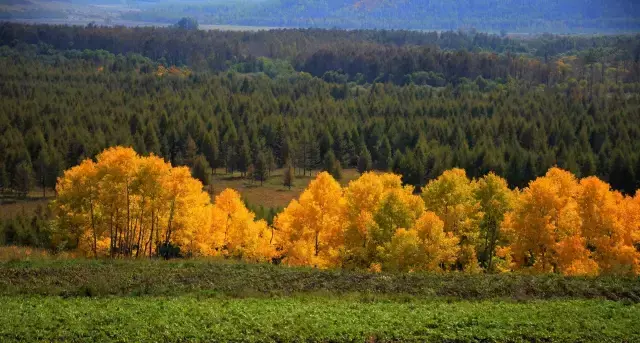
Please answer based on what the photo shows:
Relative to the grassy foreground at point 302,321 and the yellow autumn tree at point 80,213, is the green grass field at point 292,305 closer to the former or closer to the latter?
the grassy foreground at point 302,321

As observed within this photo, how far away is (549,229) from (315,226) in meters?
18.9

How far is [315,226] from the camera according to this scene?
52.9m

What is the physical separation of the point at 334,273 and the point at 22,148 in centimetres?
8387

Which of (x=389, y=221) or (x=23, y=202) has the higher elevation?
(x=389, y=221)

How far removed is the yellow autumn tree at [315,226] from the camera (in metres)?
50.5

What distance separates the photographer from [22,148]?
102 metres

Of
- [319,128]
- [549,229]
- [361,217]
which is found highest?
[549,229]

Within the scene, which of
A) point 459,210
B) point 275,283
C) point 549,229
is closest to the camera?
point 275,283

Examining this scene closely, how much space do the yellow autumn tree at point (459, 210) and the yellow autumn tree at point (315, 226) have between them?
308 inches

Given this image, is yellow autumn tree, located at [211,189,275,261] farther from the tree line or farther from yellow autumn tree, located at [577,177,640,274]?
the tree line

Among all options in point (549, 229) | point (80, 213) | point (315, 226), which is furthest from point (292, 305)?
point (80, 213)

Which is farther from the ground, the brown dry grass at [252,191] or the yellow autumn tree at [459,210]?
the yellow autumn tree at [459,210]

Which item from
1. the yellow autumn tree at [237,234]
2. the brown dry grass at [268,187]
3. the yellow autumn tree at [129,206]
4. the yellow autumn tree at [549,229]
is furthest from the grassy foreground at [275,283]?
the brown dry grass at [268,187]

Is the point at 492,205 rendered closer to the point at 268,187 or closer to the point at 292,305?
the point at 292,305
